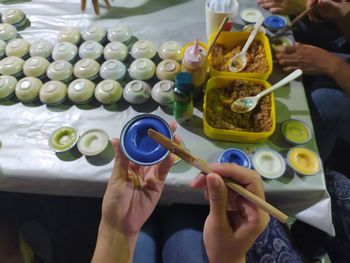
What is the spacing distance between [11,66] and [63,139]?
1.08ft

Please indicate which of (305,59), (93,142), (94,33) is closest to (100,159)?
(93,142)

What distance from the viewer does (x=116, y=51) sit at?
0.96 metres

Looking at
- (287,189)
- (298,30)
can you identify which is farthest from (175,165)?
(298,30)

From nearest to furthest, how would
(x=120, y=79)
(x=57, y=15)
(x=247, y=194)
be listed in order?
(x=247, y=194), (x=120, y=79), (x=57, y=15)

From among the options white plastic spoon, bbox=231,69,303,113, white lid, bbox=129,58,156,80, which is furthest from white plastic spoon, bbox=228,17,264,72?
white lid, bbox=129,58,156,80

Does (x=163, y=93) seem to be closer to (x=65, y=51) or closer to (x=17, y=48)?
(x=65, y=51)

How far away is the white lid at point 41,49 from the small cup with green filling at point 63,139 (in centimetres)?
30

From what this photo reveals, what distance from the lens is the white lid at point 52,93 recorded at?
0.87 metres

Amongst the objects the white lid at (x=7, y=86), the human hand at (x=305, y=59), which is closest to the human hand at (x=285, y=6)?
the human hand at (x=305, y=59)

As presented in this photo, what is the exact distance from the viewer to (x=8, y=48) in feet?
3.21

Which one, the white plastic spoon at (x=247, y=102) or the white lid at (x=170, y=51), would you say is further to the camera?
the white lid at (x=170, y=51)

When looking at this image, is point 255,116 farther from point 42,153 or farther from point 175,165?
point 42,153

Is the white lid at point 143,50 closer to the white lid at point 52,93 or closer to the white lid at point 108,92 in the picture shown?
the white lid at point 108,92

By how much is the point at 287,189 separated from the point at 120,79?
0.58 m
